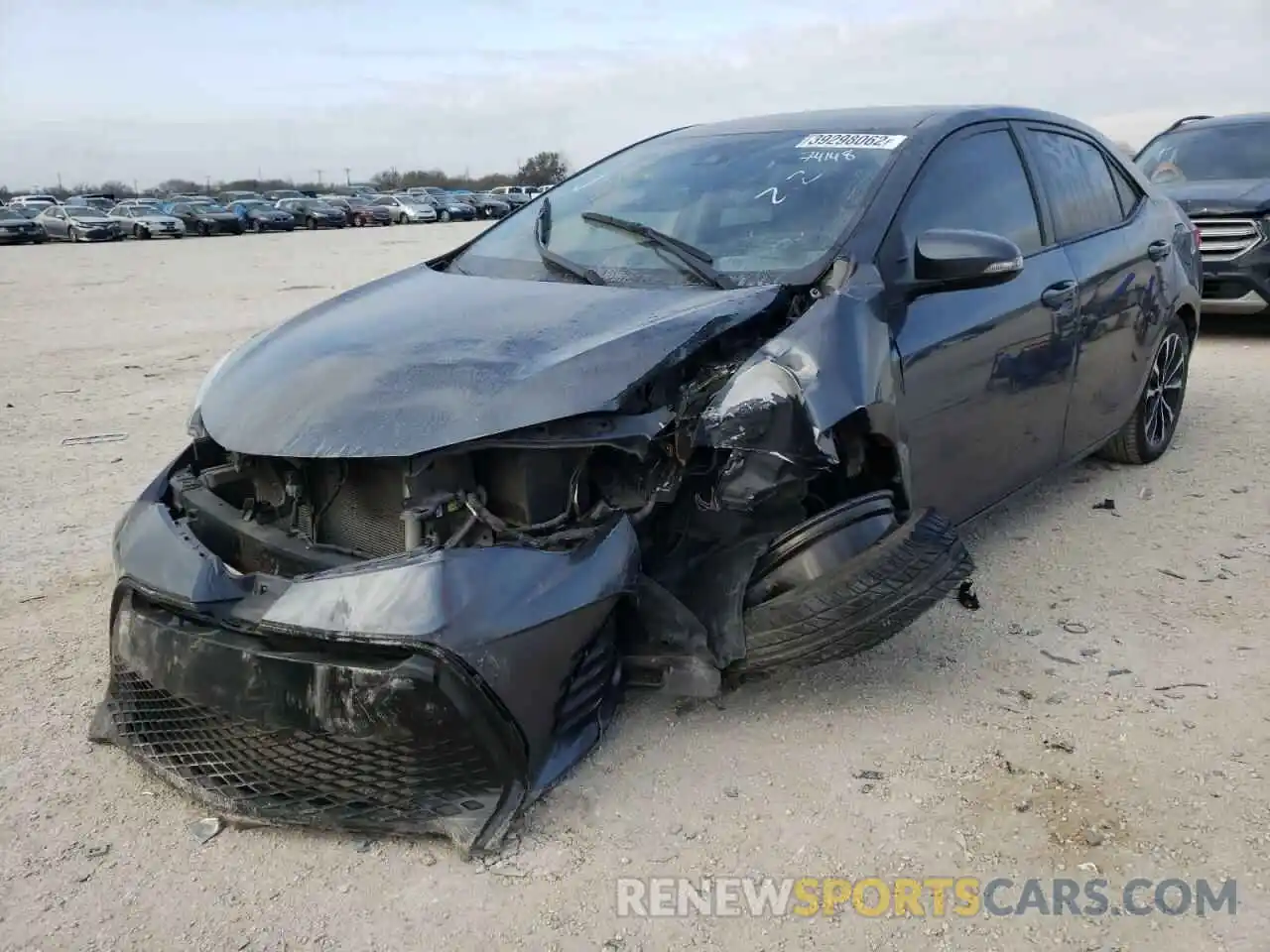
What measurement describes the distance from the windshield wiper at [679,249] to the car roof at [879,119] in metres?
0.78

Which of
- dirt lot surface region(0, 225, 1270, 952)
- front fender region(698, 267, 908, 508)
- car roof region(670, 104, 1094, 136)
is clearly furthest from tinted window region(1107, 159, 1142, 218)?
front fender region(698, 267, 908, 508)

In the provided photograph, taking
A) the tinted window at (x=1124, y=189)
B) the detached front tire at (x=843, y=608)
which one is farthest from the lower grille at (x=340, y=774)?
the tinted window at (x=1124, y=189)

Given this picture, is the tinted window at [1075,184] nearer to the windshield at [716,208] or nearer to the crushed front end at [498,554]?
the windshield at [716,208]

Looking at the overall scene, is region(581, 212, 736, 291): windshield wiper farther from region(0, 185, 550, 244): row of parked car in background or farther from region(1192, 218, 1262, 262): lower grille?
region(0, 185, 550, 244): row of parked car in background

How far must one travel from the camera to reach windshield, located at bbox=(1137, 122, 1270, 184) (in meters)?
9.34

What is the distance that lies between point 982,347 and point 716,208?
0.99 metres

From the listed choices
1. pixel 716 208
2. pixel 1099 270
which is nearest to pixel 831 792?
pixel 716 208

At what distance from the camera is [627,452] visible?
2.66 m

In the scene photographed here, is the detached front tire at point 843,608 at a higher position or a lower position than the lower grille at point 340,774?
higher

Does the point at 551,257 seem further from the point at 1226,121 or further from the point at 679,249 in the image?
the point at 1226,121

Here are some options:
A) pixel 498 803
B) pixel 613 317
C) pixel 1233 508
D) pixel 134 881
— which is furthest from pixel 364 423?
pixel 1233 508

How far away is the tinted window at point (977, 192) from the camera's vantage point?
11.3 feet

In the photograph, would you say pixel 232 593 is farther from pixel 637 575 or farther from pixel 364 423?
pixel 637 575

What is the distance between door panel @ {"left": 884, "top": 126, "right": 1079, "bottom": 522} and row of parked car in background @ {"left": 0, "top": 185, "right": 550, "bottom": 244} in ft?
89.8
